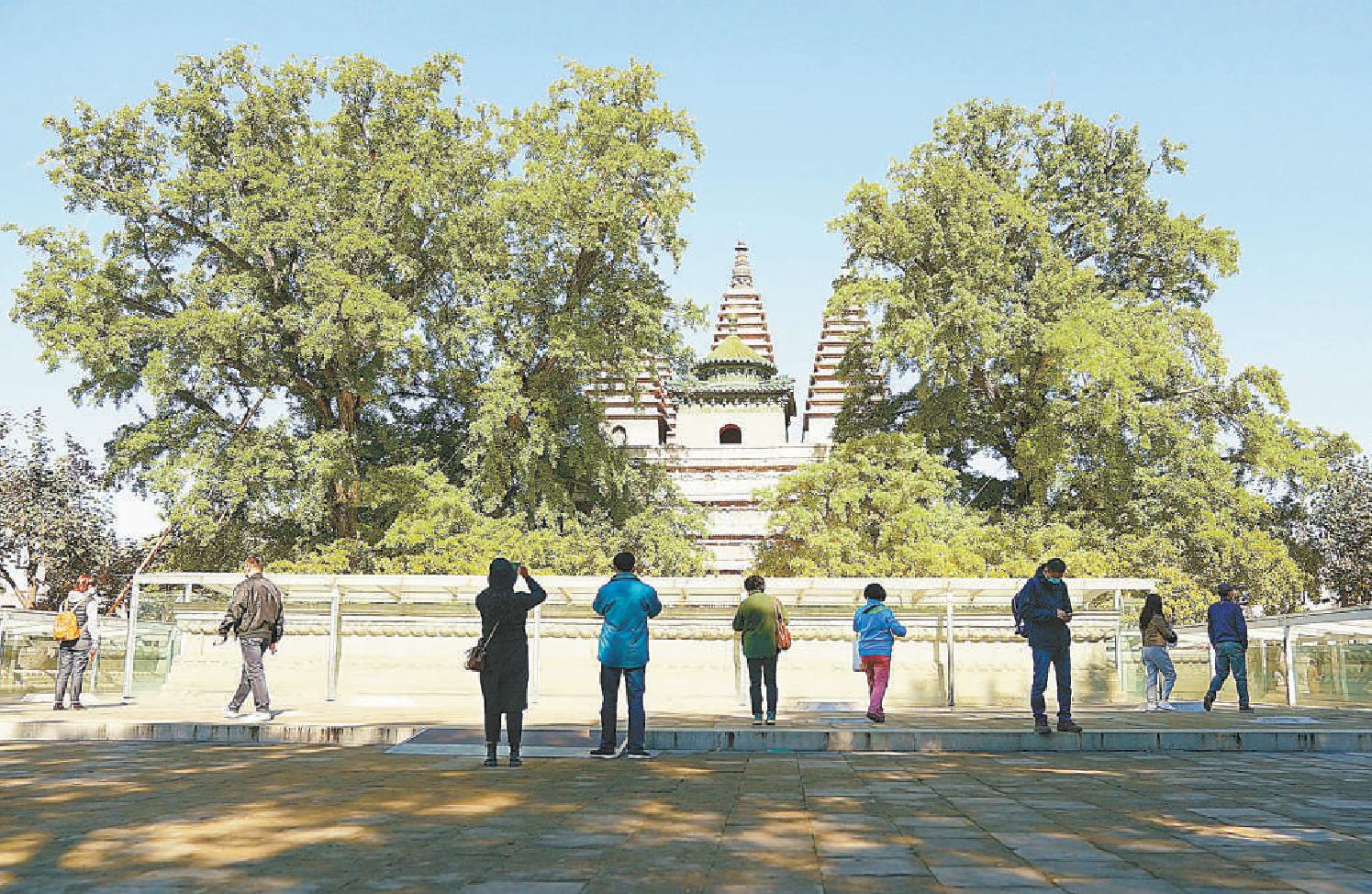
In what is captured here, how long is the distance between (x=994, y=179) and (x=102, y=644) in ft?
82.6

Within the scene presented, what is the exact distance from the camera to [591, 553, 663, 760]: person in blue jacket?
9.09m

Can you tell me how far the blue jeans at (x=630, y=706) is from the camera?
29.6 feet

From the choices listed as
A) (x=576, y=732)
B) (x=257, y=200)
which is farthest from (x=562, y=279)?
(x=576, y=732)

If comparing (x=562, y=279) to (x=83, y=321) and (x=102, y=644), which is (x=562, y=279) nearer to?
(x=83, y=321)

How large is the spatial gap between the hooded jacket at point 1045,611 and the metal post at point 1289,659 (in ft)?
23.2

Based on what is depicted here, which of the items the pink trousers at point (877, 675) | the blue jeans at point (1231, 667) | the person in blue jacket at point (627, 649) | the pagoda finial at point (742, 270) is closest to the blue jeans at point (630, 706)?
the person in blue jacket at point (627, 649)

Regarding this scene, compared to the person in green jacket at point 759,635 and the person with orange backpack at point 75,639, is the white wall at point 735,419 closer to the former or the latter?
the person with orange backpack at point 75,639

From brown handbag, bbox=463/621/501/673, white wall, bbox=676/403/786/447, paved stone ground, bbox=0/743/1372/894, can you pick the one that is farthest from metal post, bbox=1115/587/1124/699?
white wall, bbox=676/403/786/447

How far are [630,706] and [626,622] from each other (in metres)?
0.66

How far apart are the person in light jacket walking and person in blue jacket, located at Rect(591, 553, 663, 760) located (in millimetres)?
7835

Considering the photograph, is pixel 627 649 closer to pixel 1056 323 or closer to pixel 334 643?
pixel 334 643

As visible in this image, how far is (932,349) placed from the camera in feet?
91.2

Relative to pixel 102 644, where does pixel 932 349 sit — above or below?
above

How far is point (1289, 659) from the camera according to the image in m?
15.8
